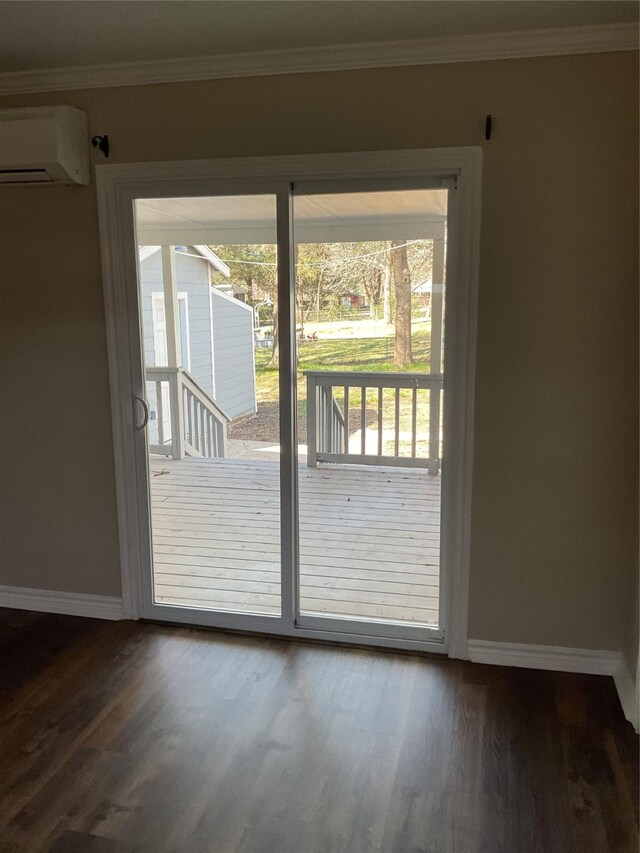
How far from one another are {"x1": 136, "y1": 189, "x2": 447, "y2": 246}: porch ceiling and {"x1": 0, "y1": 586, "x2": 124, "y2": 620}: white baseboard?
176 centimetres

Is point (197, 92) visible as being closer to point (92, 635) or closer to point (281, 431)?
point (281, 431)

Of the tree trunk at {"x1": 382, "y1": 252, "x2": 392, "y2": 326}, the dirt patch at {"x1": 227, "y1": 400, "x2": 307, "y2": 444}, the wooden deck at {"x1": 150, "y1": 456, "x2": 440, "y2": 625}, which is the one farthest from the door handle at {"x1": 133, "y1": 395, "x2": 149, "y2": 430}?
the tree trunk at {"x1": 382, "y1": 252, "x2": 392, "y2": 326}

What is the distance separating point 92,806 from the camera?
75.3 inches

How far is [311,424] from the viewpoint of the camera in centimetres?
316

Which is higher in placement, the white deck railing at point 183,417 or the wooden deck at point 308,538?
the white deck railing at point 183,417

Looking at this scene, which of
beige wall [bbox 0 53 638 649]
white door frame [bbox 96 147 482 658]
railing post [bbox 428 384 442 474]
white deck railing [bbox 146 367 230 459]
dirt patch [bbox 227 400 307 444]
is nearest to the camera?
beige wall [bbox 0 53 638 649]

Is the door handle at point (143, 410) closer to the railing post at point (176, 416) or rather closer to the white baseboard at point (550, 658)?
the railing post at point (176, 416)

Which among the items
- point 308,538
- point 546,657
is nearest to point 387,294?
point 546,657

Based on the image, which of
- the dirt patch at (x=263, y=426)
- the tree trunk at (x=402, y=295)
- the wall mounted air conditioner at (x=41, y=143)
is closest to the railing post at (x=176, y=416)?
the dirt patch at (x=263, y=426)

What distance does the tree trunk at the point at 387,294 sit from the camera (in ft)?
8.71

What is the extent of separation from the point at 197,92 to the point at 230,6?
0.59 m

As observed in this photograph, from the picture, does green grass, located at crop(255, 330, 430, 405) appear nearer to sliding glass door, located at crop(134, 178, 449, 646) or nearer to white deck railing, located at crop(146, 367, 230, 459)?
sliding glass door, located at crop(134, 178, 449, 646)

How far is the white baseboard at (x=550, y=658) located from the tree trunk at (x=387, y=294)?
1.47 m

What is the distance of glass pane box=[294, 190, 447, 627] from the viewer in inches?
103
